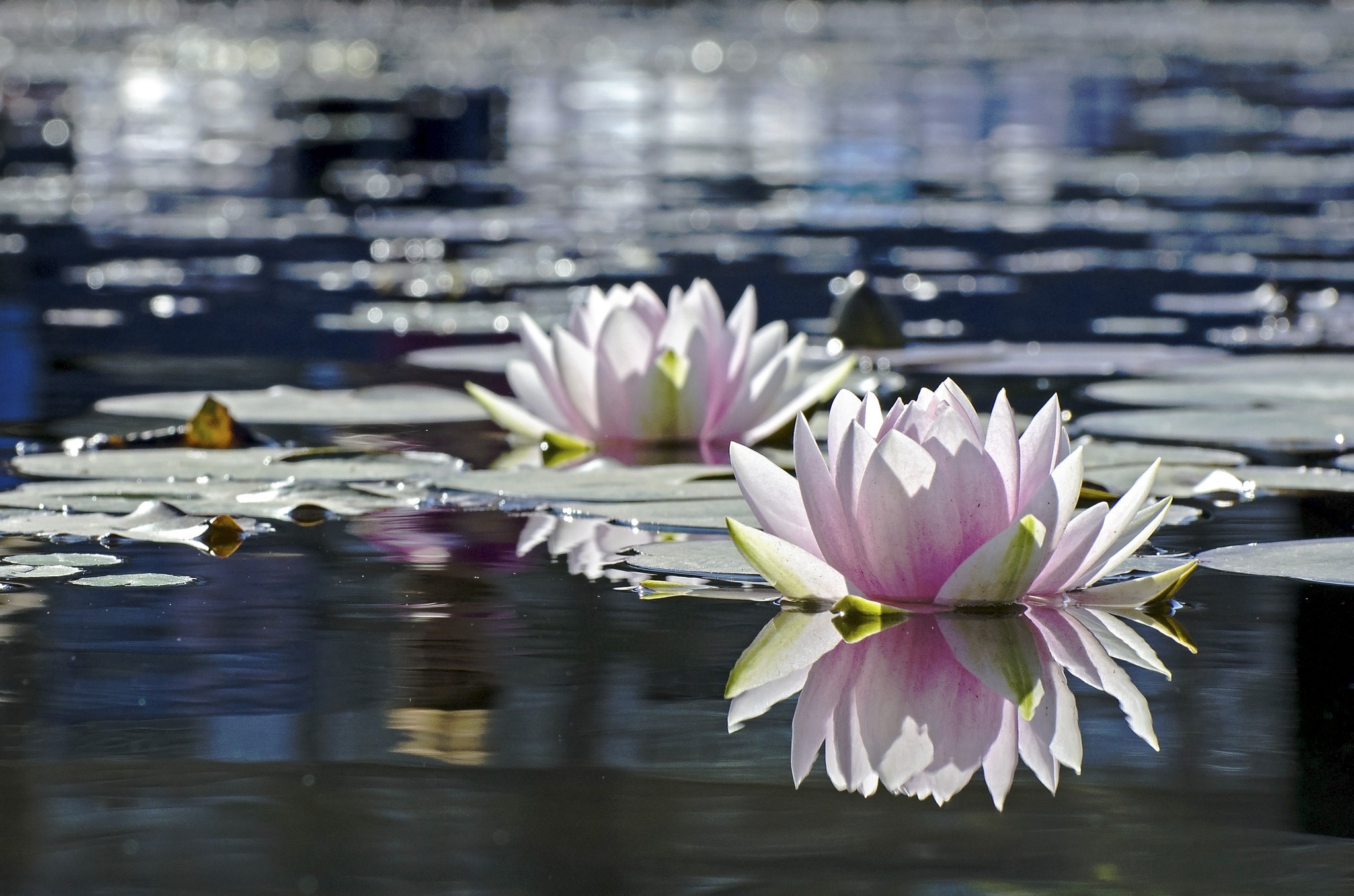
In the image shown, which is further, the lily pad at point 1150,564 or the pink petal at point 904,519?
the lily pad at point 1150,564

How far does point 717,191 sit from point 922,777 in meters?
7.42

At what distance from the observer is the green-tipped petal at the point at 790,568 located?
2006 millimetres

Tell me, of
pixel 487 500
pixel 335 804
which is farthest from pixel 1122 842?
pixel 487 500

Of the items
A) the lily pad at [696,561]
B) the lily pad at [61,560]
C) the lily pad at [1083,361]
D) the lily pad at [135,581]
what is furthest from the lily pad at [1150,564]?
the lily pad at [1083,361]

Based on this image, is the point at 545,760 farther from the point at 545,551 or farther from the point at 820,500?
the point at 545,551

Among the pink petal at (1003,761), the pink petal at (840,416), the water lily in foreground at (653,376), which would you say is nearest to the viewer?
the pink petal at (1003,761)

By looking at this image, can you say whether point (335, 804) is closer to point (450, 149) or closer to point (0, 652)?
point (0, 652)

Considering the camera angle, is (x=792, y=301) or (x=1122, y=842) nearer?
(x=1122, y=842)

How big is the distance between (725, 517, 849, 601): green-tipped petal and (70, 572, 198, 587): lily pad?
62 cm

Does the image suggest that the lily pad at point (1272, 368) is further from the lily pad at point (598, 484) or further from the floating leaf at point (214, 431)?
the floating leaf at point (214, 431)

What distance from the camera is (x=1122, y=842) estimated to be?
1378 mm

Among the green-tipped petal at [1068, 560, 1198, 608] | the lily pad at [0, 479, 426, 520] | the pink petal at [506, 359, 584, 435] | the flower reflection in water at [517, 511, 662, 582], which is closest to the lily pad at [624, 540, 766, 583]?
the flower reflection in water at [517, 511, 662, 582]

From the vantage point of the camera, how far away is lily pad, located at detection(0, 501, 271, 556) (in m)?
2.43

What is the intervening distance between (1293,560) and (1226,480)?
19.1 inches
